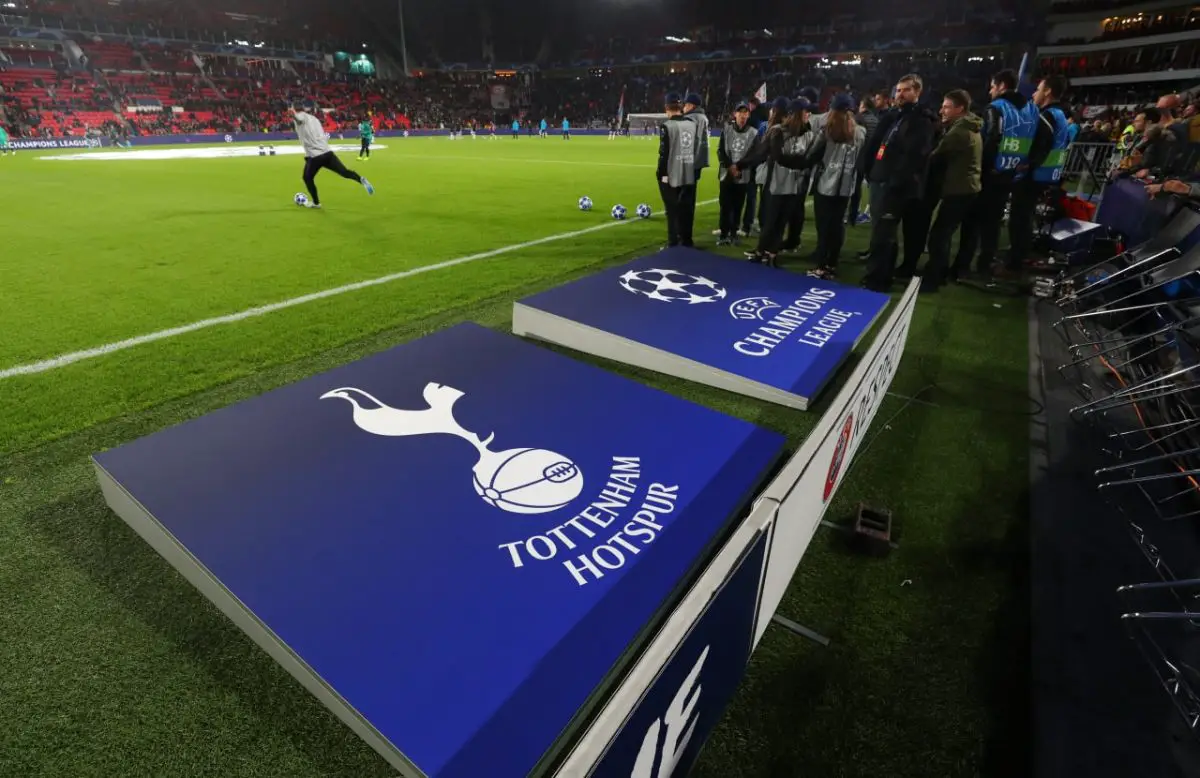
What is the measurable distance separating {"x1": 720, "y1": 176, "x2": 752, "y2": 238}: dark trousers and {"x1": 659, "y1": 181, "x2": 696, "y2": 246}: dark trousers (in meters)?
0.76

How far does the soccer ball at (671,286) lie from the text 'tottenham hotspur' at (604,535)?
2.76 meters

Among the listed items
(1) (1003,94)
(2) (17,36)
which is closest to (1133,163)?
(1) (1003,94)

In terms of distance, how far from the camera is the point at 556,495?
7.93ft

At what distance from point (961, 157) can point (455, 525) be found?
5696 millimetres

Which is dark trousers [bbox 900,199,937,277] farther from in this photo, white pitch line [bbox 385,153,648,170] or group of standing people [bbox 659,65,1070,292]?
white pitch line [bbox 385,153,648,170]

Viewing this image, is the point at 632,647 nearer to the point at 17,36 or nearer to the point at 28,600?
the point at 28,600

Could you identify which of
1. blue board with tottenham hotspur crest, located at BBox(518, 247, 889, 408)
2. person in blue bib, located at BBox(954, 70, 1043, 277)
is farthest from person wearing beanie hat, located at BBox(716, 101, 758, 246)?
person in blue bib, located at BBox(954, 70, 1043, 277)

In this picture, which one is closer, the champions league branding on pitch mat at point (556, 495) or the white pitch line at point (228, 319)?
the champions league branding on pitch mat at point (556, 495)

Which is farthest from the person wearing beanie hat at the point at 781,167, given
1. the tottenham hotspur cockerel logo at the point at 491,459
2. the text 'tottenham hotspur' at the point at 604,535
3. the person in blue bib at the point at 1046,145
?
the text 'tottenham hotspur' at the point at 604,535

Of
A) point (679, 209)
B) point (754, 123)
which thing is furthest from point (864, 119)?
point (679, 209)

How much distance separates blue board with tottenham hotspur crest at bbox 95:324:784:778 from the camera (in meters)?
1.68

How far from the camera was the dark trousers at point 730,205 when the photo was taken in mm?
7570

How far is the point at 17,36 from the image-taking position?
31609mm

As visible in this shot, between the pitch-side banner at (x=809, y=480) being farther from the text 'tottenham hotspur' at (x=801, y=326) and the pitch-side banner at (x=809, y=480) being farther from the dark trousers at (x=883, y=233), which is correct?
the dark trousers at (x=883, y=233)
